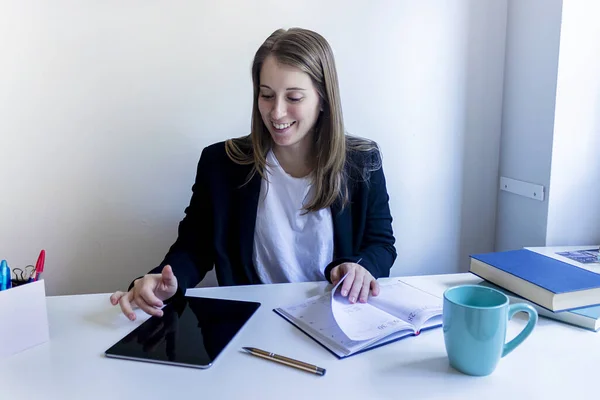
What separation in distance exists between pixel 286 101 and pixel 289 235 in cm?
35

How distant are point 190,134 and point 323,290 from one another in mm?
687

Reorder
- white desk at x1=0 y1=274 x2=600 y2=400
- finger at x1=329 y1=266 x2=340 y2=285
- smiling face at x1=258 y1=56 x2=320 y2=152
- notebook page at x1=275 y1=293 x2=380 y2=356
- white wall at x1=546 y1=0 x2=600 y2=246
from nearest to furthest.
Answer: white desk at x1=0 y1=274 x2=600 y2=400 < notebook page at x1=275 y1=293 x2=380 y2=356 < finger at x1=329 y1=266 x2=340 y2=285 < smiling face at x1=258 y1=56 x2=320 y2=152 < white wall at x1=546 y1=0 x2=600 y2=246

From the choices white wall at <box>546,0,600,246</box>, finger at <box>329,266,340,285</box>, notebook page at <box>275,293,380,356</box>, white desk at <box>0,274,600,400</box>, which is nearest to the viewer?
white desk at <box>0,274,600,400</box>

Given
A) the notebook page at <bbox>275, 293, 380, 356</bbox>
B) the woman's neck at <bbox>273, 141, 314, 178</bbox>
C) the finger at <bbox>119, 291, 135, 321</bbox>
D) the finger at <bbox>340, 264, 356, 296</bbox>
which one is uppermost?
the woman's neck at <bbox>273, 141, 314, 178</bbox>

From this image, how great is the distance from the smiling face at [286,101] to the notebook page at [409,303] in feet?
1.49

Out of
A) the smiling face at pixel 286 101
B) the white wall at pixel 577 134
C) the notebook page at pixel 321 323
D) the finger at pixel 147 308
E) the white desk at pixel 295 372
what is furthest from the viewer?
the white wall at pixel 577 134

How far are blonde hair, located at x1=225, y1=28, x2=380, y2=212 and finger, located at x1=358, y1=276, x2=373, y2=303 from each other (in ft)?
1.04

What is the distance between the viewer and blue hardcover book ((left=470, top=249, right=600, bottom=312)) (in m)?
0.80

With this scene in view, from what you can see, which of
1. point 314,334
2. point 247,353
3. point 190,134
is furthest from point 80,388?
point 190,134

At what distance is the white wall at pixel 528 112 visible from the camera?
51.8 inches

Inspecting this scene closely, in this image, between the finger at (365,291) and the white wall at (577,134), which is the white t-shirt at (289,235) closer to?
the finger at (365,291)

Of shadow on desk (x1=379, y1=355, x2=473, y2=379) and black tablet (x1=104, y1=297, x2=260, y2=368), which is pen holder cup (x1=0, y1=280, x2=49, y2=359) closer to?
black tablet (x1=104, y1=297, x2=260, y2=368)

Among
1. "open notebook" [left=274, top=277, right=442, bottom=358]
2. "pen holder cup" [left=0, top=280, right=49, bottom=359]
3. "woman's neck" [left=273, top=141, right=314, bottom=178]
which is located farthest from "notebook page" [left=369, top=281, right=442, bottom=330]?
"pen holder cup" [left=0, top=280, right=49, bottom=359]

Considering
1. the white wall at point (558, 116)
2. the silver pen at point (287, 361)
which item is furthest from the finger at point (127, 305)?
the white wall at point (558, 116)
